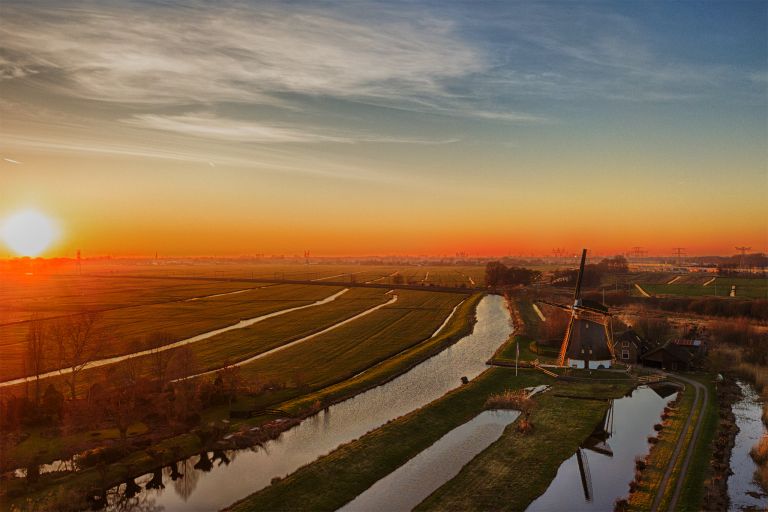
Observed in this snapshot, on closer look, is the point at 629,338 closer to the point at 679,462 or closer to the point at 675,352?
the point at 675,352

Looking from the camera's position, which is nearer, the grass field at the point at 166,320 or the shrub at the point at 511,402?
the shrub at the point at 511,402

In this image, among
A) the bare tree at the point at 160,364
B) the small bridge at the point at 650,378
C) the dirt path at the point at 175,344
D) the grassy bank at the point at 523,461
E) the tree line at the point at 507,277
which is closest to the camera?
the grassy bank at the point at 523,461

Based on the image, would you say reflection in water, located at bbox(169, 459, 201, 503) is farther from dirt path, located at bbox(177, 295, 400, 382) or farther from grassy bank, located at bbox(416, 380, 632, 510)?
grassy bank, located at bbox(416, 380, 632, 510)

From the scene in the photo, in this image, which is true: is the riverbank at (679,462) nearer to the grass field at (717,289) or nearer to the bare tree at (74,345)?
the bare tree at (74,345)

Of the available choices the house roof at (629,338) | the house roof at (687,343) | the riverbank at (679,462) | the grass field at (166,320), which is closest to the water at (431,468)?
the riverbank at (679,462)

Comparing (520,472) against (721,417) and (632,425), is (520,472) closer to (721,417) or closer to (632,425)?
(632,425)

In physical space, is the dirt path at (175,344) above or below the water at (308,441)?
above
